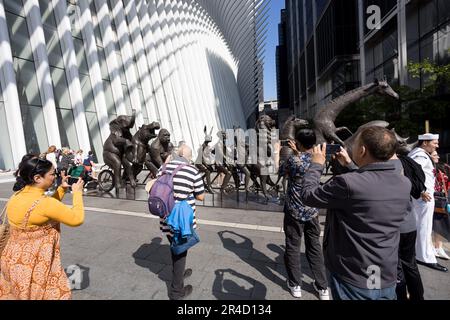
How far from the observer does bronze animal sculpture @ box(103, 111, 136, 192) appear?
846 centimetres

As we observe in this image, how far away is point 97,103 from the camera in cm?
1731

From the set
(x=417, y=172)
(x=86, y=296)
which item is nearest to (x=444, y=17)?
(x=417, y=172)

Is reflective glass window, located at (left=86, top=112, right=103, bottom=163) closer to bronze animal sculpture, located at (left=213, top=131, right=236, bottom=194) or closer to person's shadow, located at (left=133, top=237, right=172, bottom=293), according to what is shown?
bronze animal sculpture, located at (left=213, top=131, right=236, bottom=194)

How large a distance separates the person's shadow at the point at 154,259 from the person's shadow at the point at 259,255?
0.99 meters

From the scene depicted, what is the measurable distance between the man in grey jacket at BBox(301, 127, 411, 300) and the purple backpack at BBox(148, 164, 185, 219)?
1.43 m

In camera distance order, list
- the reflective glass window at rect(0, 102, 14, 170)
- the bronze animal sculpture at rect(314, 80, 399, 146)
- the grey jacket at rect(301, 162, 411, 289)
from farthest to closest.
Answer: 1. the reflective glass window at rect(0, 102, 14, 170)
2. the bronze animal sculpture at rect(314, 80, 399, 146)
3. the grey jacket at rect(301, 162, 411, 289)

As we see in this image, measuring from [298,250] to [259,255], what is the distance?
110 centimetres

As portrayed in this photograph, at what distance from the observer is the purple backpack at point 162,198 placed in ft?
8.23

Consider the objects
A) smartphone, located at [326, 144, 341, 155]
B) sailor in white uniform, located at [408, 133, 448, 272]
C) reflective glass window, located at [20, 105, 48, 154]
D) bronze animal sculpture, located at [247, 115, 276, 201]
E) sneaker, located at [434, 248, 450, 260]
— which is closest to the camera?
smartphone, located at [326, 144, 341, 155]

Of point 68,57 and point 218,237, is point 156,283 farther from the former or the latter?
point 68,57

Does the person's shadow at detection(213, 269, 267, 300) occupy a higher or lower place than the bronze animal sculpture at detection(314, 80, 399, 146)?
lower

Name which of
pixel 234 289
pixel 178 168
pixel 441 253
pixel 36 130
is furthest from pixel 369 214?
pixel 36 130

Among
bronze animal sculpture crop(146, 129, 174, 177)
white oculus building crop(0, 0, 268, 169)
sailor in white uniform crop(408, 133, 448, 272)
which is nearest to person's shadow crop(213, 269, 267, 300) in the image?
sailor in white uniform crop(408, 133, 448, 272)

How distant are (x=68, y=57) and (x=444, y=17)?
2410cm
